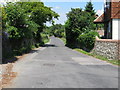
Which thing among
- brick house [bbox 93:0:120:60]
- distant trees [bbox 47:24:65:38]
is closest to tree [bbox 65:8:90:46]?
brick house [bbox 93:0:120:60]

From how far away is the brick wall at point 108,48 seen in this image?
1972 centimetres

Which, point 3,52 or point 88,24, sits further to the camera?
point 88,24

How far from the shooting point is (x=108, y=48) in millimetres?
21734

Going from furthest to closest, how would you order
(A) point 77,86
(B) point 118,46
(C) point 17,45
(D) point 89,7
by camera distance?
(D) point 89,7, (C) point 17,45, (B) point 118,46, (A) point 77,86

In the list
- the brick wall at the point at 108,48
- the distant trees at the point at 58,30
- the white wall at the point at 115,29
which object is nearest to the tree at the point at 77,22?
the white wall at the point at 115,29

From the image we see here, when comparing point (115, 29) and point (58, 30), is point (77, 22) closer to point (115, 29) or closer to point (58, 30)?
point (115, 29)

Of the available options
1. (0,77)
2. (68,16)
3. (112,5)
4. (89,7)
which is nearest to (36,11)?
(68,16)

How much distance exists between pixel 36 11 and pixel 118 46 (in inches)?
969

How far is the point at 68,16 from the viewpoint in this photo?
1706 inches

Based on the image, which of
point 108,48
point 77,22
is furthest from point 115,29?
point 77,22

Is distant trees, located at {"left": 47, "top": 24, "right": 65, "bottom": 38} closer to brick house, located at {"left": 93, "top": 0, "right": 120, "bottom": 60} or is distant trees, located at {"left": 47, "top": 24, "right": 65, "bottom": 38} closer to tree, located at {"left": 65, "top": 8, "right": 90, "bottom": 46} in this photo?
tree, located at {"left": 65, "top": 8, "right": 90, "bottom": 46}

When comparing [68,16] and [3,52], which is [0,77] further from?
[68,16]

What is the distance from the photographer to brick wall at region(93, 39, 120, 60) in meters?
19.7

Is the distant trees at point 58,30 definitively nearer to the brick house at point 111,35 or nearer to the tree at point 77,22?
the tree at point 77,22
